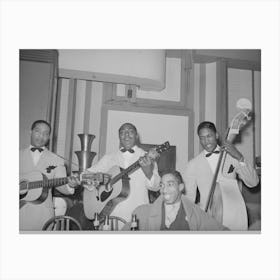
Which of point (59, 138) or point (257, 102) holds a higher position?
point (257, 102)

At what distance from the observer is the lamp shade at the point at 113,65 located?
3186 millimetres

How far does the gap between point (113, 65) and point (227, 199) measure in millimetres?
1240

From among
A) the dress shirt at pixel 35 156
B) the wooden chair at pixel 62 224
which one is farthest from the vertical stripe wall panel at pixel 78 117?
the wooden chair at pixel 62 224

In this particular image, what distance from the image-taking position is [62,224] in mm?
3066

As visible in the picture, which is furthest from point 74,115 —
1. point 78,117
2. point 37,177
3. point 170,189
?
point 170,189

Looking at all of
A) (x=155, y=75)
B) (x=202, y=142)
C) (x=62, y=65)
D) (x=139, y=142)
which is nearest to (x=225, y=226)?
(x=202, y=142)

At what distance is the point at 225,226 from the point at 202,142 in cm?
61

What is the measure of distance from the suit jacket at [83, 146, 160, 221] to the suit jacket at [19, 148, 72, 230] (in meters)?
0.18

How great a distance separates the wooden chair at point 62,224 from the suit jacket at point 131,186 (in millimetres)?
101

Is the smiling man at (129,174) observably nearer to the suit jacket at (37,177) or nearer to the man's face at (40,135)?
the suit jacket at (37,177)

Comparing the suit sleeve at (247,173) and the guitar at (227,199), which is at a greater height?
the suit sleeve at (247,173)

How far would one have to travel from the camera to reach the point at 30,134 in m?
3.13

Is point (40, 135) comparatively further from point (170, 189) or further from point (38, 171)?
point (170, 189)
